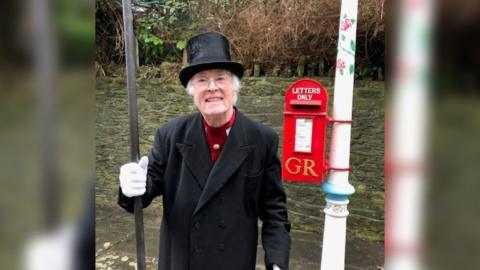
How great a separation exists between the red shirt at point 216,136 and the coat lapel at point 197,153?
0.03 meters

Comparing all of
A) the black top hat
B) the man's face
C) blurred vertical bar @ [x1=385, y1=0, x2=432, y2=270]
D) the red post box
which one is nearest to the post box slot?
the red post box

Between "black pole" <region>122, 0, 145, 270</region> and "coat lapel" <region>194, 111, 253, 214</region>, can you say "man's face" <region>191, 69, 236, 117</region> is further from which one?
"black pole" <region>122, 0, 145, 270</region>

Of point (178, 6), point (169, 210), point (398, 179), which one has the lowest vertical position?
point (169, 210)

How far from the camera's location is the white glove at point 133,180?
161 cm

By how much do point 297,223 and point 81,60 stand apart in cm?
382

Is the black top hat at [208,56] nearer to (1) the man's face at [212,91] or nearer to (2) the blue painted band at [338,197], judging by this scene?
(1) the man's face at [212,91]

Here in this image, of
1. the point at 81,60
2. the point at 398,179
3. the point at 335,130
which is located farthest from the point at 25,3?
the point at 335,130

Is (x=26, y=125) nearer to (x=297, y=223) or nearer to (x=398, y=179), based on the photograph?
(x=398, y=179)

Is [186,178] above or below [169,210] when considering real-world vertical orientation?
above

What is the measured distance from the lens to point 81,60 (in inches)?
21.5

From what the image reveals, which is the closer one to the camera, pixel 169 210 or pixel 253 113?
pixel 169 210

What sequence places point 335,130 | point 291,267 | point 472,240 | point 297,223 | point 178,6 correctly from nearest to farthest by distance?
1. point 472,240
2. point 335,130
3. point 291,267
4. point 297,223
5. point 178,6

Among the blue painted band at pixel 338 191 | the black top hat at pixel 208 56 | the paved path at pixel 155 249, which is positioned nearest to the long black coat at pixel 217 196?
the black top hat at pixel 208 56

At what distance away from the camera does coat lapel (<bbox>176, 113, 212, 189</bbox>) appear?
176 cm
